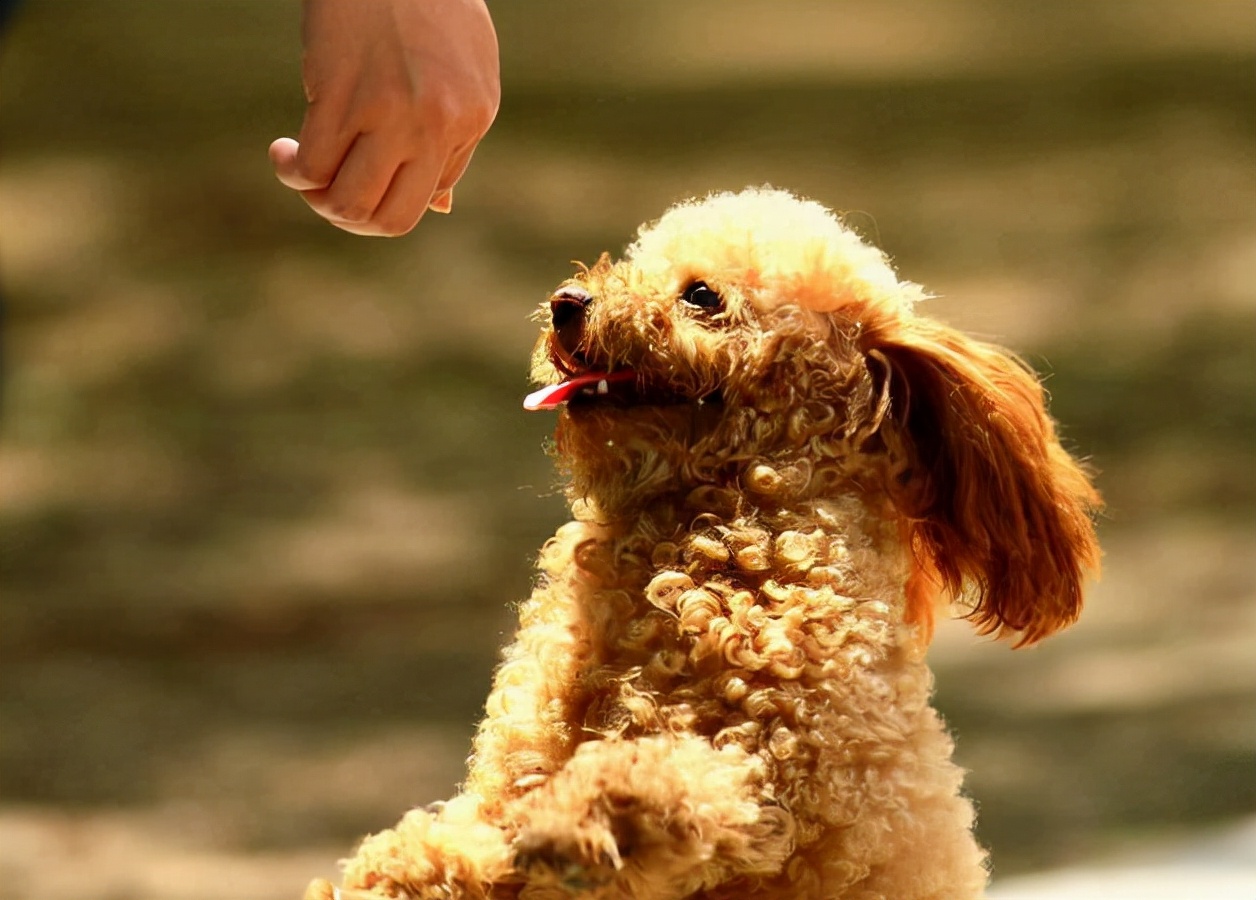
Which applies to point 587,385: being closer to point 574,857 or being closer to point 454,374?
point 574,857

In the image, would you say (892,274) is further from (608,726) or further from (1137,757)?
(1137,757)

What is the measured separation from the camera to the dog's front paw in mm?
598

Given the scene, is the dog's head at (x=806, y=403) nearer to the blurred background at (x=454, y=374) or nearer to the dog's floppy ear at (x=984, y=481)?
the dog's floppy ear at (x=984, y=481)

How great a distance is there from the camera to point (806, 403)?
0.73m

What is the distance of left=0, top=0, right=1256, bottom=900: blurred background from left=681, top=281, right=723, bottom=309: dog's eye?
0.89m

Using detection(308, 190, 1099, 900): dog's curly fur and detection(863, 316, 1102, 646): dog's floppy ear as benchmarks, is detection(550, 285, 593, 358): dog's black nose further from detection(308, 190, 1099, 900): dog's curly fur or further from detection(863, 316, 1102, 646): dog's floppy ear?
detection(863, 316, 1102, 646): dog's floppy ear

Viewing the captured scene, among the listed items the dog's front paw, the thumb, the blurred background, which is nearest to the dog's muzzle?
the thumb

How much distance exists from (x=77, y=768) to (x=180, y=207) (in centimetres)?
77

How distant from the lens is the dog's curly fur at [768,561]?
0.66m

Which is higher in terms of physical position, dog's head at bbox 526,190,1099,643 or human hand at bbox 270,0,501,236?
human hand at bbox 270,0,501,236

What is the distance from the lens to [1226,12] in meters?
2.27

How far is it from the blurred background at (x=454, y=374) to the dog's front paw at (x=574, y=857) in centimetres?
90

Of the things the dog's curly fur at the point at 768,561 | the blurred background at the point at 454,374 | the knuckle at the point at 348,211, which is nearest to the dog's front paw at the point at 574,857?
the dog's curly fur at the point at 768,561

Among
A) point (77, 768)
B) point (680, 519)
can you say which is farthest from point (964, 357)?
point (77, 768)
